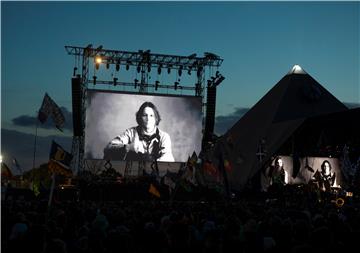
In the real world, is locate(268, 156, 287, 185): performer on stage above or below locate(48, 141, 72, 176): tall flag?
above

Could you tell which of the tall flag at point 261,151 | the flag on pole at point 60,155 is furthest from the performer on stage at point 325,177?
the flag on pole at point 60,155

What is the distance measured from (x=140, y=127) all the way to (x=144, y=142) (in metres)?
1.06

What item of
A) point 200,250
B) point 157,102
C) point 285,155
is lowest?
point 200,250

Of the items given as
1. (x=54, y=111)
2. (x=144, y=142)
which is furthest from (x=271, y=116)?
(x=54, y=111)

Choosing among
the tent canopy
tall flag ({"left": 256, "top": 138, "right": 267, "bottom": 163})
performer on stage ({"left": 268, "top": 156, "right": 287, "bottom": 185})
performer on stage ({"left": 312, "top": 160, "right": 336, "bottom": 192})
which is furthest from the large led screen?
performer on stage ({"left": 312, "top": 160, "right": 336, "bottom": 192})

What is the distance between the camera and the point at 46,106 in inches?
732

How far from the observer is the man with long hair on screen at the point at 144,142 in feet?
117

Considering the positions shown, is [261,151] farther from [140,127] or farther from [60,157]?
[60,157]

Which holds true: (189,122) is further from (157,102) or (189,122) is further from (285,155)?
(285,155)

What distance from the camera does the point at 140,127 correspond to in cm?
3622

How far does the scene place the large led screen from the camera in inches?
1400

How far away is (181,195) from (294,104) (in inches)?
604

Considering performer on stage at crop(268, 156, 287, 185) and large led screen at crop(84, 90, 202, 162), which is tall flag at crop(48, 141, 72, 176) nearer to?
large led screen at crop(84, 90, 202, 162)

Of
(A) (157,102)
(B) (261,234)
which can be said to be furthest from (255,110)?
(B) (261,234)
